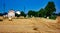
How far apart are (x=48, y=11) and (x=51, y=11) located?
1.54 m

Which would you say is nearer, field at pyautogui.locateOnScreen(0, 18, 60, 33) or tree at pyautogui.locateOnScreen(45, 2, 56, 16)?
field at pyautogui.locateOnScreen(0, 18, 60, 33)

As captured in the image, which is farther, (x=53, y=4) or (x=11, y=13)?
(x=53, y=4)

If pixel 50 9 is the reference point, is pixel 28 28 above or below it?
below

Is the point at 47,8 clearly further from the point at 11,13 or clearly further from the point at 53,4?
the point at 11,13

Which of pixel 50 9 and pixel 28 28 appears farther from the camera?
pixel 50 9

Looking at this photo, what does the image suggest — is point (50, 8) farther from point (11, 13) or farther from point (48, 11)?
point (11, 13)

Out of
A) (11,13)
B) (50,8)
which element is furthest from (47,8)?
(11,13)

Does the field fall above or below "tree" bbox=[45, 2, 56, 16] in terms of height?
below

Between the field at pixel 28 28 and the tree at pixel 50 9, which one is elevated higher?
the tree at pixel 50 9

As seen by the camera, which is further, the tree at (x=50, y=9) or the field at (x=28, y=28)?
the tree at (x=50, y=9)

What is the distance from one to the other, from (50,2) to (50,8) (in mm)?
5046

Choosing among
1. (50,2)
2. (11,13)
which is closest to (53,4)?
(50,2)

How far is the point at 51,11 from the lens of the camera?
88625 millimetres

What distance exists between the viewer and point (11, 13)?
2881 inches
